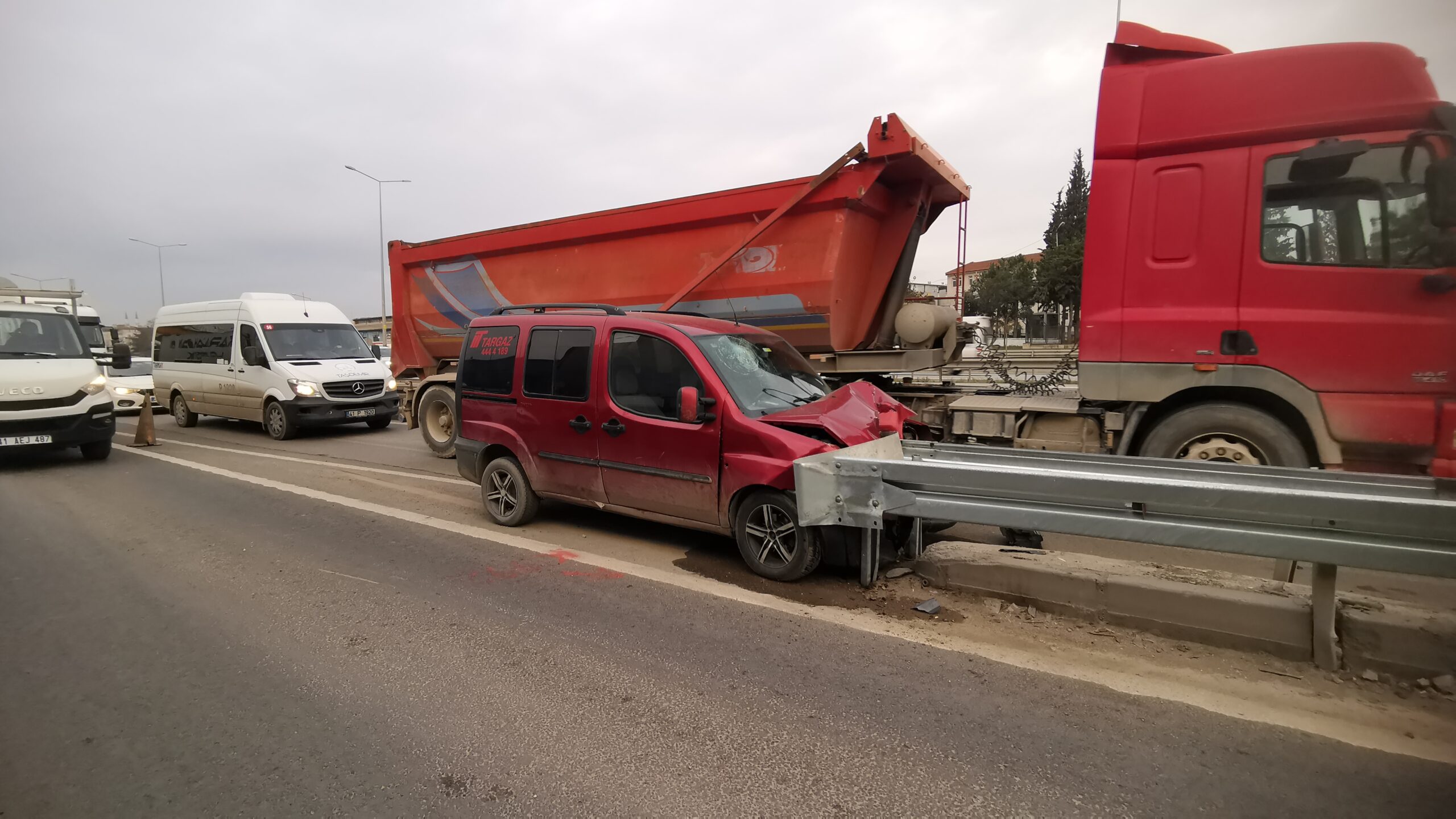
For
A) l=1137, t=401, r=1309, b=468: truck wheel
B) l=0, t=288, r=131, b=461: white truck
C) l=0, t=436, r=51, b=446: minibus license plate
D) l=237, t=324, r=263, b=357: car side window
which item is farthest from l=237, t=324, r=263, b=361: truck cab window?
l=1137, t=401, r=1309, b=468: truck wheel

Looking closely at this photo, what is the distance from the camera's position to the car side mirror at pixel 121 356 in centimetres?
976

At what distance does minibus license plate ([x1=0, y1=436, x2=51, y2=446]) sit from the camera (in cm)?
869

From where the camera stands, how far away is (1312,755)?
2.59m

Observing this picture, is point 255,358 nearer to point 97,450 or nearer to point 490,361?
point 97,450

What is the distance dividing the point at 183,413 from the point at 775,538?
15216mm

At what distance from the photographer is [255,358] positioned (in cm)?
1234

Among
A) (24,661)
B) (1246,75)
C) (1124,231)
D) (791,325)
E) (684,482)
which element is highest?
(1246,75)

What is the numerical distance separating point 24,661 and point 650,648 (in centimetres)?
331

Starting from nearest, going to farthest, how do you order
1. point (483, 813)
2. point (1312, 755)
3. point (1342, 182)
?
point (483, 813) → point (1312, 755) → point (1342, 182)

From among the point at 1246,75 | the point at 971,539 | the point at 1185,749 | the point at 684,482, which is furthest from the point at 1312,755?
the point at 1246,75

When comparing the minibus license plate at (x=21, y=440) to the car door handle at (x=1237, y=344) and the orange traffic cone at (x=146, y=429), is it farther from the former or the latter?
the car door handle at (x=1237, y=344)

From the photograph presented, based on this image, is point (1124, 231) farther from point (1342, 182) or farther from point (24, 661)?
point (24, 661)

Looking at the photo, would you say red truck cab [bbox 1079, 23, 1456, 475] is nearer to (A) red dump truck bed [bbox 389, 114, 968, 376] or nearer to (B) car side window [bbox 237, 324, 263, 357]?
(A) red dump truck bed [bbox 389, 114, 968, 376]

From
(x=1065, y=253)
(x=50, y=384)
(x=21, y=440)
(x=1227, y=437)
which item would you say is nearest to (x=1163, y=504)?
(x=1227, y=437)
